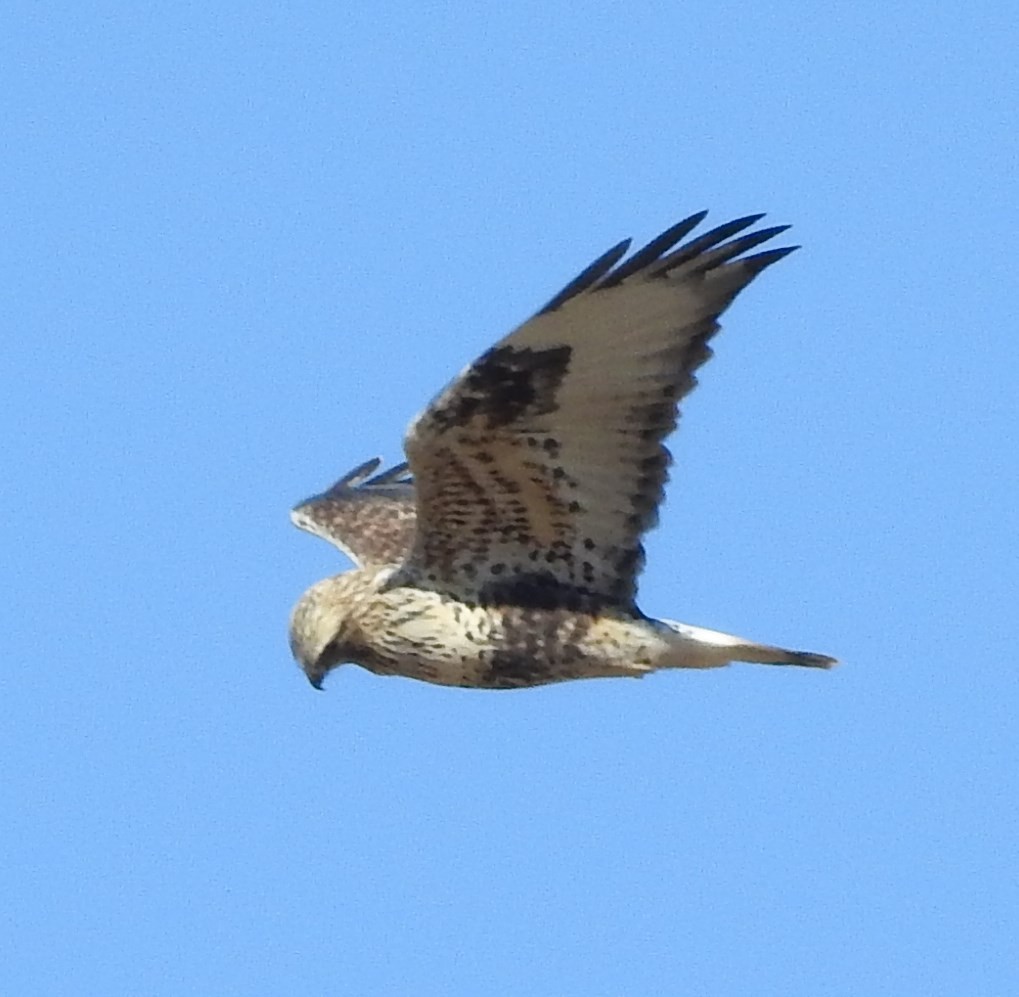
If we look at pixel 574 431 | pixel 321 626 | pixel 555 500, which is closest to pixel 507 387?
pixel 574 431

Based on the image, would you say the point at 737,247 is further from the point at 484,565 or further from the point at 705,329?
the point at 484,565

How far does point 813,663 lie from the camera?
9.24 meters

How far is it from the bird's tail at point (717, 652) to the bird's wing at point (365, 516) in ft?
5.28

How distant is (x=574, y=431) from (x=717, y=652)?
87cm

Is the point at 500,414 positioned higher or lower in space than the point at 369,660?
higher

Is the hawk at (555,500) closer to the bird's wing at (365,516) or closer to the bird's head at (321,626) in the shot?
the bird's head at (321,626)

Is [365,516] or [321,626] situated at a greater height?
[365,516]

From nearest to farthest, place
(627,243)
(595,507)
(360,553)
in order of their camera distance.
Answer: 1. (627,243)
2. (595,507)
3. (360,553)

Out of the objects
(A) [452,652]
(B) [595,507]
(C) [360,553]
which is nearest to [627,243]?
(B) [595,507]

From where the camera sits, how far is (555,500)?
29.8ft

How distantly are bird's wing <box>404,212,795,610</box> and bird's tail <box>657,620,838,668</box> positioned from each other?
0.64ft

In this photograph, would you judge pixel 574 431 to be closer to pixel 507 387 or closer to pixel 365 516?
pixel 507 387

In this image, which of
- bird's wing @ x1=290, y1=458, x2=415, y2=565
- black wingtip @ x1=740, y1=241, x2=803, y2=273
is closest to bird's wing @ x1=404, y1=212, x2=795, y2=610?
black wingtip @ x1=740, y1=241, x2=803, y2=273

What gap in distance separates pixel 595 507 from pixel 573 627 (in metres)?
0.42
